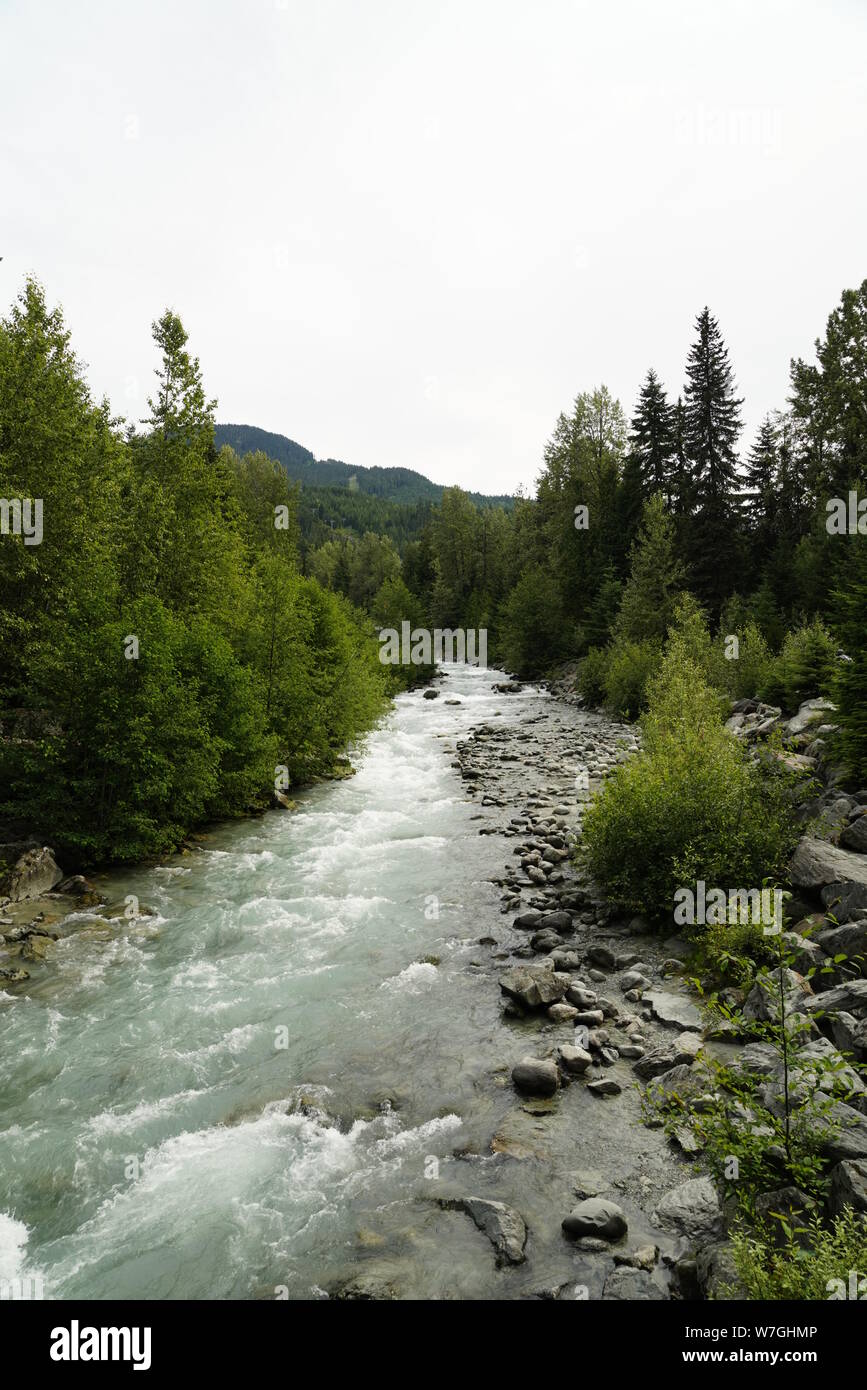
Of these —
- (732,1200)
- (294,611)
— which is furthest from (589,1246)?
(294,611)

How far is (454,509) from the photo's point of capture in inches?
3398

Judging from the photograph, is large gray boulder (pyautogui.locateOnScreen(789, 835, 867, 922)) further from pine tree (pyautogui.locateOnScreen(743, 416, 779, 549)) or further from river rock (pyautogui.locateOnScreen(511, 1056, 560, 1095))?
pine tree (pyautogui.locateOnScreen(743, 416, 779, 549))

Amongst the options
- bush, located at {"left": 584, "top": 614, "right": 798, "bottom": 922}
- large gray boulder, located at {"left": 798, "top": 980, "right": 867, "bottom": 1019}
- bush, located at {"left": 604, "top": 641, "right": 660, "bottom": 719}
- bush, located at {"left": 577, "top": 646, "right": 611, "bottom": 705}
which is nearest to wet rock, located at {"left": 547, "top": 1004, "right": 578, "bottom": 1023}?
bush, located at {"left": 584, "top": 614, "right": 798, "bottom": 922}

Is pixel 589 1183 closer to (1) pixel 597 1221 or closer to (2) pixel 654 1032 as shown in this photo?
(1) pixel 597 1221

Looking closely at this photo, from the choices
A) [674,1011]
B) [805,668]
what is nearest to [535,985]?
[674,1011]

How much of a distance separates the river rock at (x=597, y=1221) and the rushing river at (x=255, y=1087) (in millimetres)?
747

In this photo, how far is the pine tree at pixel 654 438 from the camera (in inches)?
2014

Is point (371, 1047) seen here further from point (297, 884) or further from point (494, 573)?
point (494, 573)

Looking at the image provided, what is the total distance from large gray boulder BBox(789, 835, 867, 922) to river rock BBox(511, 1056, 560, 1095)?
4.75m

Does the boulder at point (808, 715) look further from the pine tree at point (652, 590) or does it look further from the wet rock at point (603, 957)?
the pine tree at point (652, 590)

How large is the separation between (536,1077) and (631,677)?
3025 centimetres
